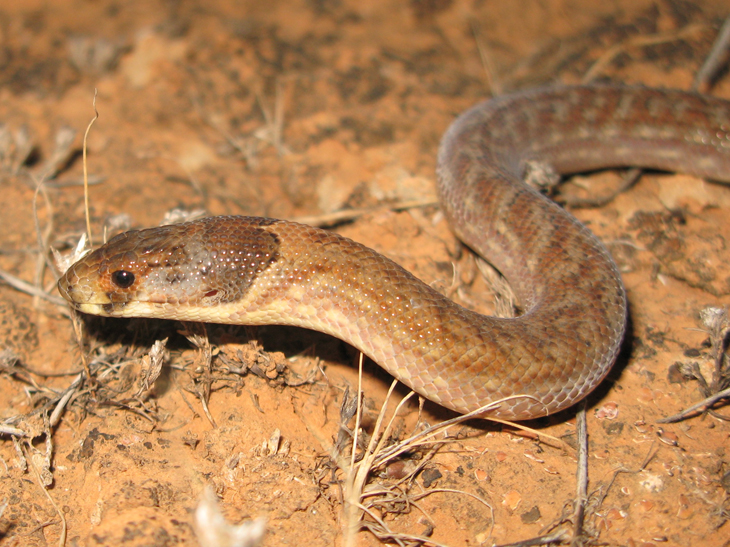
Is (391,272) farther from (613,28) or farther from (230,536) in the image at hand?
(613,28)

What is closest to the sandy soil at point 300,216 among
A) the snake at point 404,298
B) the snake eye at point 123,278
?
the snake at point 404,298

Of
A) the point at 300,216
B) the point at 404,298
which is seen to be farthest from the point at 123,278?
the point at 300,216

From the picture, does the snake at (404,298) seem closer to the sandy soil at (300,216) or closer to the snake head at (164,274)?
the snake head at (164,274)

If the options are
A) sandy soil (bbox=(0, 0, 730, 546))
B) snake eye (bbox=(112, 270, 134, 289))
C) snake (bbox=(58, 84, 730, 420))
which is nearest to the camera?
sandy soil (bbox=(0, 0, 730, 546))

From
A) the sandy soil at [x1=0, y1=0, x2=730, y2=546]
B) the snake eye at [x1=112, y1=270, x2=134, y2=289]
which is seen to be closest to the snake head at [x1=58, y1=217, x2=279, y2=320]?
the snake eye at [x1=112, y1=270, x2=134, y2=289]

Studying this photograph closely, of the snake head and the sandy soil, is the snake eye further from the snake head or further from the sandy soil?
the sandy soil

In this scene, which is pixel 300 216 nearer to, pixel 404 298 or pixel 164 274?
pixel 164 274

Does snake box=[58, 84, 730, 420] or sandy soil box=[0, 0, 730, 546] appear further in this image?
snake box=[58, 84, 730, 420]
